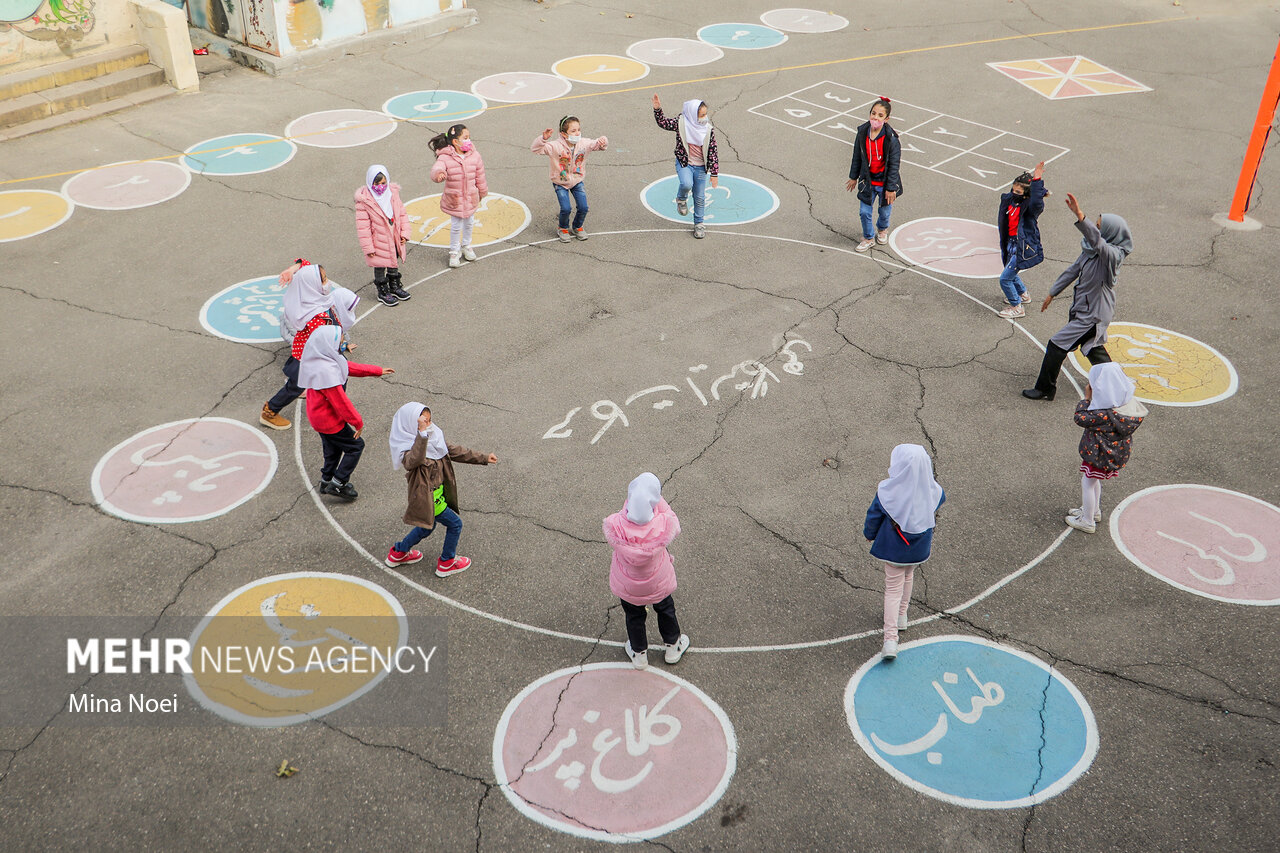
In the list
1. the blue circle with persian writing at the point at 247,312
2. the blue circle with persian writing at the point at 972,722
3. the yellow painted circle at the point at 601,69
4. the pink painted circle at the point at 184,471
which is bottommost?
the blue circle with persian writing at the point at 972,722

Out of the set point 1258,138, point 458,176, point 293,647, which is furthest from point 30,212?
point 1258,138

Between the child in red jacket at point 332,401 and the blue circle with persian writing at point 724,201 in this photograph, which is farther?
the blue circle with persian writing at point 724,201

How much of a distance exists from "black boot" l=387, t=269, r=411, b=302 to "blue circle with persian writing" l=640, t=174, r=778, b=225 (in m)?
3.90

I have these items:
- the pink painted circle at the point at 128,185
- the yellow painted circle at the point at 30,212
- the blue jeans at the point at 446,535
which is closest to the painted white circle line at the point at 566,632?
the blue jeans at the point at 446,535

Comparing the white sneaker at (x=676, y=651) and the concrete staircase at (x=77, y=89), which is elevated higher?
the concrete staircase at (x=77, y=89)

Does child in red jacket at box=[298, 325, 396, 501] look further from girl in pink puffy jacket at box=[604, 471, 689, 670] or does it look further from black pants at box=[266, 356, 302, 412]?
girl in pink puffy jacket at box=[604, 471, 689, 670]

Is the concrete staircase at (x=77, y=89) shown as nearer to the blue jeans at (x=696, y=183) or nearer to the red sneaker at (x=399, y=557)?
the blue jeans at (x=696, y=183)

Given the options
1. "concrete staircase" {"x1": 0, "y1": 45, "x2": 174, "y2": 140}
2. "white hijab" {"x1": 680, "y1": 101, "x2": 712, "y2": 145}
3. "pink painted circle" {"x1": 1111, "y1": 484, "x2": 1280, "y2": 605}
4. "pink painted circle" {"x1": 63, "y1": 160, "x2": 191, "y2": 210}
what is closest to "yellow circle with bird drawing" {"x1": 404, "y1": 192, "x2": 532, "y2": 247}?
"white hijab" {"x1": 680, "y1": 101, "x2": 712, "y2": 145}

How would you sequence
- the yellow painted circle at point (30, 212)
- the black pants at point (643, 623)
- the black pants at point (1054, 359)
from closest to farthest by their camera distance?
the black pants at point (643, 623) < the black pants at point (1054, 359) < the yellow painted circle at point (30, 212)

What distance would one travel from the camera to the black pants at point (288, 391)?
336 inches

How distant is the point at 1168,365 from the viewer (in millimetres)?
10062

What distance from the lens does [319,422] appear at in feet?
24.6

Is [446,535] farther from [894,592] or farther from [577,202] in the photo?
[577,202]

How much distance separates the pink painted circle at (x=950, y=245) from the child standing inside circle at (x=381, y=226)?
6.34m
